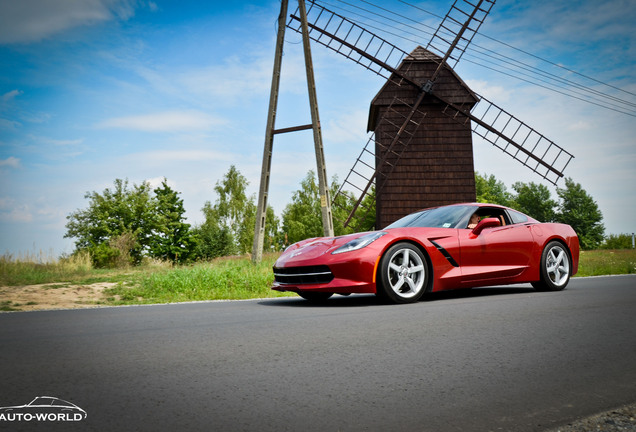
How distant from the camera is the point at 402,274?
6.10 meters

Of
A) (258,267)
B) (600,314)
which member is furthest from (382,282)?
(258,267)

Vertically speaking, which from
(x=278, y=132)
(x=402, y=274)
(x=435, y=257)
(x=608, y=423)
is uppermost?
(x=278, y=132)

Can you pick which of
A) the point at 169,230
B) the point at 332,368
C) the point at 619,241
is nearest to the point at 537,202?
the point at 619,241

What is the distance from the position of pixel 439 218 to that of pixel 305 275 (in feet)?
7.06

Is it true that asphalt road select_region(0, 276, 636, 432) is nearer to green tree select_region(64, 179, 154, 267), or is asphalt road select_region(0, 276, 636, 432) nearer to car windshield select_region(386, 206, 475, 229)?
car windshield select_region(386, 206, 475, 229)

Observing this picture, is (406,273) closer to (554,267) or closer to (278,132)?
(554,267)

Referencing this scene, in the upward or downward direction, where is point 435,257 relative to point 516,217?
downward

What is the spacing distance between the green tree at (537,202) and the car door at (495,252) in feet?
259

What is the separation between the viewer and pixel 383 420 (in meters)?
2.10

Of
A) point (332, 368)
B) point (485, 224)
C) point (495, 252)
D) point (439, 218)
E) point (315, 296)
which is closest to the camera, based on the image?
point (332, 368)

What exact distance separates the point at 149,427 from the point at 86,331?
2.83 meters

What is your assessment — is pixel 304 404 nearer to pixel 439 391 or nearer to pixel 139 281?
pixel 439 391

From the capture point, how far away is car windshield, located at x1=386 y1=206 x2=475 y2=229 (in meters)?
6.86

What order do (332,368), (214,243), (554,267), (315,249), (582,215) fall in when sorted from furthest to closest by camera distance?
(582,215), (214,243), (554,267), (315,249), (332,368)
